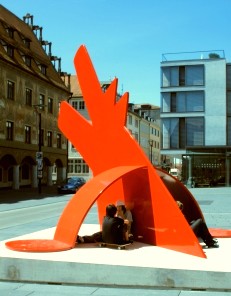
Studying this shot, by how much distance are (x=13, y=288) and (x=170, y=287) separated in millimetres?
2568

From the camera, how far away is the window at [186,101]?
50688 millimetres

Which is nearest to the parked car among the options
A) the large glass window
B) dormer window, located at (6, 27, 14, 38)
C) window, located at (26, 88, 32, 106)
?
window, located at (26, 88, 32, 106)

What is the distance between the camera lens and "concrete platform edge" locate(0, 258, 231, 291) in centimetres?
718

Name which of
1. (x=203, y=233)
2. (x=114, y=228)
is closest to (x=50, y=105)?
(x=114, y=228)

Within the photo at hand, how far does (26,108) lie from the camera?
44.3 m

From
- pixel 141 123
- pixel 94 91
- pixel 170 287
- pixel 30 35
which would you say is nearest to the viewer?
pixel 170 287

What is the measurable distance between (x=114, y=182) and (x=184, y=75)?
4245cm

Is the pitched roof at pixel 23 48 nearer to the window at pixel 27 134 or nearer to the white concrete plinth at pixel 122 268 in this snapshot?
the window at pixel 27 134

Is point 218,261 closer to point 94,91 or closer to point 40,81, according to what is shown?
point 94,91

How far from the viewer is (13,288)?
24.9 ft

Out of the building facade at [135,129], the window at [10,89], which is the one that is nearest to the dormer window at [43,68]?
A: the window at [10,89]

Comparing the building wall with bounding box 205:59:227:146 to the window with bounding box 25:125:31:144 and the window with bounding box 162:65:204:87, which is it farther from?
the window with bounding box 25:125:31:144

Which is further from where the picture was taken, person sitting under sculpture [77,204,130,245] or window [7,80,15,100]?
window [7,80,15,100]

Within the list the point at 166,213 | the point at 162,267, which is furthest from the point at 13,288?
the point at 166,213
